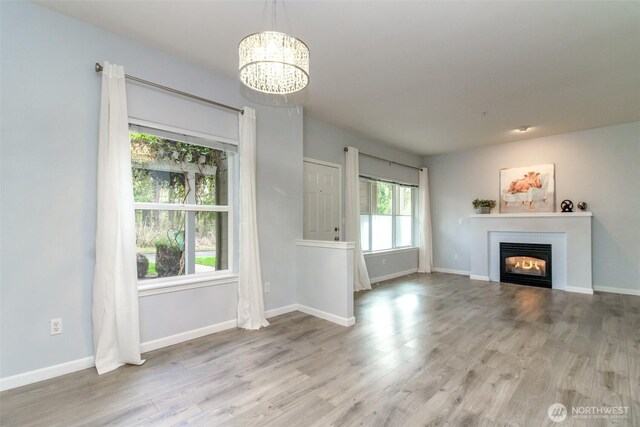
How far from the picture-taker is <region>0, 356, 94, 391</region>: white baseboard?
7.04 ft

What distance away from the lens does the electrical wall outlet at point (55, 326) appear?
2320 millimetres

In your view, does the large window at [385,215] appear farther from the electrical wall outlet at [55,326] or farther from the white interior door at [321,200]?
the electrical wall outlet at [55,326]

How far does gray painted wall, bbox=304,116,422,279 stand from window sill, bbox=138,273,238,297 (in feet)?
7.35

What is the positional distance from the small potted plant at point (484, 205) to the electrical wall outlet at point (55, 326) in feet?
21.8

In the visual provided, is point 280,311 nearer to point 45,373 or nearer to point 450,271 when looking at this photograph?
point 45,373

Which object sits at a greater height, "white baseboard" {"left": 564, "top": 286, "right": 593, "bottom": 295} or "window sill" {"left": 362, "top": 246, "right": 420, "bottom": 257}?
"window sill" {"left": 362, "top": 246, "right": 420, "bottom": 257}

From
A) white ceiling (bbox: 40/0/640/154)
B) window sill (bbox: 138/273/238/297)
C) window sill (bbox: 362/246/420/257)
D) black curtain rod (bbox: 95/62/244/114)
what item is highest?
white ceiling (bbox: 40/0/640/154)

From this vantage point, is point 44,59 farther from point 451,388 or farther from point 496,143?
point 496,143

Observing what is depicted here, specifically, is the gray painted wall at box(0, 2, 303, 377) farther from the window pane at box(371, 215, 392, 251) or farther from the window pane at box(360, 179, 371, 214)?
the window pane at box(371, 215, 392, 251)

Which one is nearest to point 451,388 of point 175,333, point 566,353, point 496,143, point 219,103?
point 566,353

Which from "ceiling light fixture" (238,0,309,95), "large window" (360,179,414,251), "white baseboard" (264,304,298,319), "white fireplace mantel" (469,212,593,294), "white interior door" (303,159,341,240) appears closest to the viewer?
"ceiling light fixture" (238,0,309,95)

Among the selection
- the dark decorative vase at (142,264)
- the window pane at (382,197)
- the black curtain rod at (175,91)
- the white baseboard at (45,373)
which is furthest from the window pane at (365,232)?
the white baseboard at (45,373)

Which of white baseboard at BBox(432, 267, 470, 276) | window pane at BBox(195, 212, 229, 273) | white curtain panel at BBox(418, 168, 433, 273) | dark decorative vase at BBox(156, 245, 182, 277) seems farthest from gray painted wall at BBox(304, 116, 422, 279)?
dark decorative vase at BBox(156, 245, 182, 277)

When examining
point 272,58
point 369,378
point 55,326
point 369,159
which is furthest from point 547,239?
point 55,326
